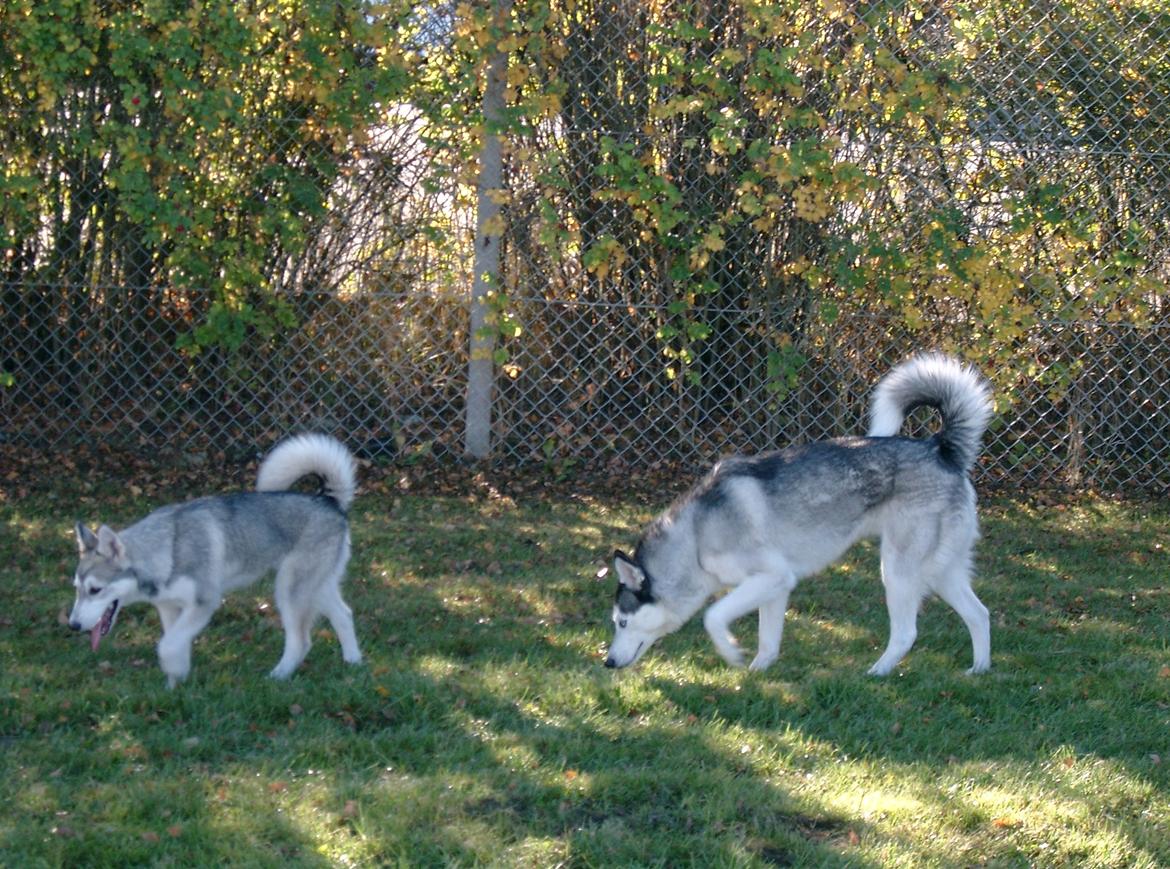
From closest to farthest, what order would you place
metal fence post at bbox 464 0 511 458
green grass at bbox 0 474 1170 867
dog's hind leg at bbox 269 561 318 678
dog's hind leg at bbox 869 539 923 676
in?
green grass at bbox 0 474 1170 867 < dog's hind leg at bbox 269 561 318 678 < dog's hind leg at bbox 869 539 923 676 < metal fence post at bbox 464 0 511 458

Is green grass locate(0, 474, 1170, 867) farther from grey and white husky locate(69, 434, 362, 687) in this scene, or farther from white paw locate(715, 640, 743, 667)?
grey and white husky locate(69, 434, 362, 687)

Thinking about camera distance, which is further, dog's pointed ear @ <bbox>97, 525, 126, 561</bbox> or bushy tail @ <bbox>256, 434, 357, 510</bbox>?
bushy tail @ <bbox>256, 434, 357, 510</bbox>

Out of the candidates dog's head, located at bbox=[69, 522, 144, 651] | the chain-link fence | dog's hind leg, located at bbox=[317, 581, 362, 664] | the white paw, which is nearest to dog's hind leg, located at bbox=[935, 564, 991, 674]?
the white paw

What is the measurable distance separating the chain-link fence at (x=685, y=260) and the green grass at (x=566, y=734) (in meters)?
1.54

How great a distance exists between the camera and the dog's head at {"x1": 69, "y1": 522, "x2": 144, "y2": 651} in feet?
14.9

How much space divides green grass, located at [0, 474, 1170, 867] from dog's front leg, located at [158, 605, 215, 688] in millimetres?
82

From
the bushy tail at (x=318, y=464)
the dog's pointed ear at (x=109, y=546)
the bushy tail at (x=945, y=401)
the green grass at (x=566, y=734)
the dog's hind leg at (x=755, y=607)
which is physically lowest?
the green grass at (x=566, y=734)

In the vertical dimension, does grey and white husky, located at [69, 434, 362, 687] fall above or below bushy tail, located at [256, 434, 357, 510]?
below

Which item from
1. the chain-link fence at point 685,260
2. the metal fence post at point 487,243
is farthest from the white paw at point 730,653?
the metal fence post at point 487,243

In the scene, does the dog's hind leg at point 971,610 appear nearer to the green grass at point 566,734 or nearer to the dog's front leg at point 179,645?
the green grass at point 566,734

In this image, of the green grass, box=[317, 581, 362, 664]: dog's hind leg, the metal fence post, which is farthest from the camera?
the metal fence post

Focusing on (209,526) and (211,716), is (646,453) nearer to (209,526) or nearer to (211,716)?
(209,526)

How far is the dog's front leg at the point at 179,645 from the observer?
179 inches

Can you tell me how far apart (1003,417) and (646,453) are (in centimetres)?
213
